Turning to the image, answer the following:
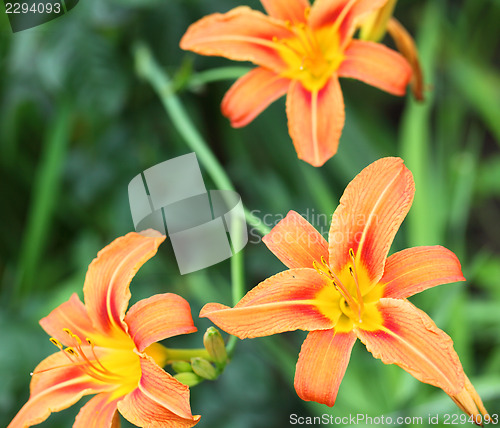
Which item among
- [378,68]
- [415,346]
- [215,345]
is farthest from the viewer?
[378,68]

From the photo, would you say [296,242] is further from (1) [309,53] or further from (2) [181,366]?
(1) [309,53]

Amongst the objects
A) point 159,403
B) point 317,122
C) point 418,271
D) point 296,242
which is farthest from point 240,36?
point 159,403

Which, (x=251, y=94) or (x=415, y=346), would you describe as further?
(x=251, y=94)

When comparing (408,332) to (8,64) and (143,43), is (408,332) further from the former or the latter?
(8,64)

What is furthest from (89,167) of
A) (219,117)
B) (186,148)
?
(219,117)

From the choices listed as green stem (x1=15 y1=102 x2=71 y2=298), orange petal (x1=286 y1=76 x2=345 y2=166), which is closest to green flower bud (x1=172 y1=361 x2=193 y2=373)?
orange petal (x1=286 y1=76 x2=345 y2=166)

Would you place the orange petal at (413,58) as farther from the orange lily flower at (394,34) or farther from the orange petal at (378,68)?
the orange petal at (378,68)
